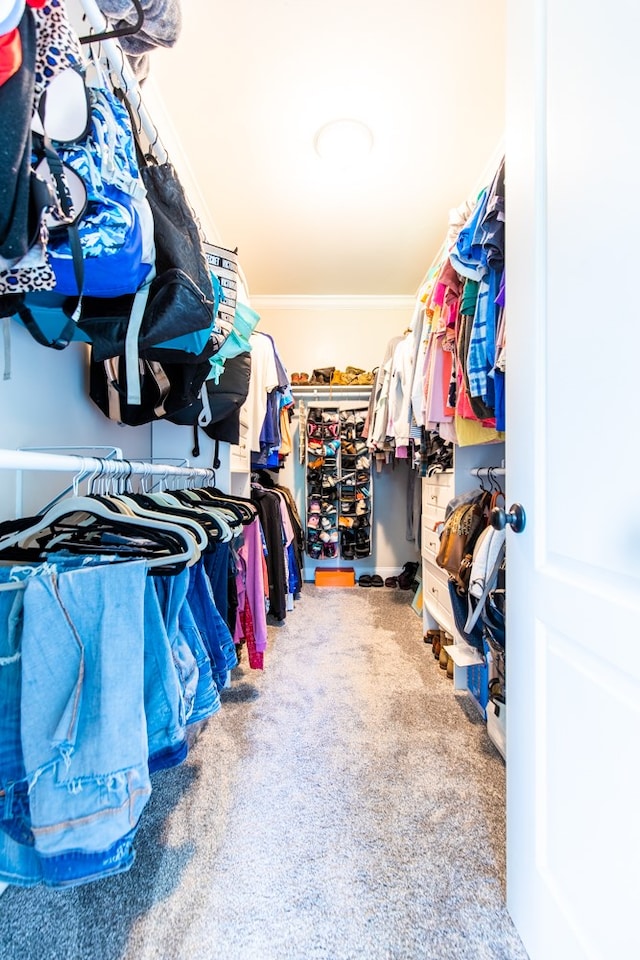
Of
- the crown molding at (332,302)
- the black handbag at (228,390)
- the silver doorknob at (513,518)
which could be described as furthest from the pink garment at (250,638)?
the crown molding at (332,302)

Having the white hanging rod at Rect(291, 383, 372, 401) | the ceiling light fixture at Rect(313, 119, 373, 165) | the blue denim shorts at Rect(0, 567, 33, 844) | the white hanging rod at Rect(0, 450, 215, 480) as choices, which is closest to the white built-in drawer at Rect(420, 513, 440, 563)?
the white hanging rod at Rect(0, 450, 215, 480)

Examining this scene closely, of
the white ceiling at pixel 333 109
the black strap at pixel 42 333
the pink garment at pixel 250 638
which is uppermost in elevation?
the white ceiling at pixel 333 109

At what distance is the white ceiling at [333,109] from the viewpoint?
1.57 metres

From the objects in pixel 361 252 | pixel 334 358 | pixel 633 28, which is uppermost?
pixel 361 252

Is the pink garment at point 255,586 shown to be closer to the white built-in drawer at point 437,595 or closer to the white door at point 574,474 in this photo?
the white built-in drawer at point 437,595

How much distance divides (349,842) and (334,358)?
11.9ft

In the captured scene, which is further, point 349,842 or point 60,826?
point 349,842

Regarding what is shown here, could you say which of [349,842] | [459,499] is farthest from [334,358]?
[349,842]

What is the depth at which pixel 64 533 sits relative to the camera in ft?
3.19

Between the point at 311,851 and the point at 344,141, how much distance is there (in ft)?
9.77

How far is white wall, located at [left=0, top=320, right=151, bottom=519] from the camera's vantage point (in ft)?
3.78

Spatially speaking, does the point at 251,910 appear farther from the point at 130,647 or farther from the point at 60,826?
the point at 130,647

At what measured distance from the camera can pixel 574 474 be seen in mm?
696

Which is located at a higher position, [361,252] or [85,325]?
[361,252]
